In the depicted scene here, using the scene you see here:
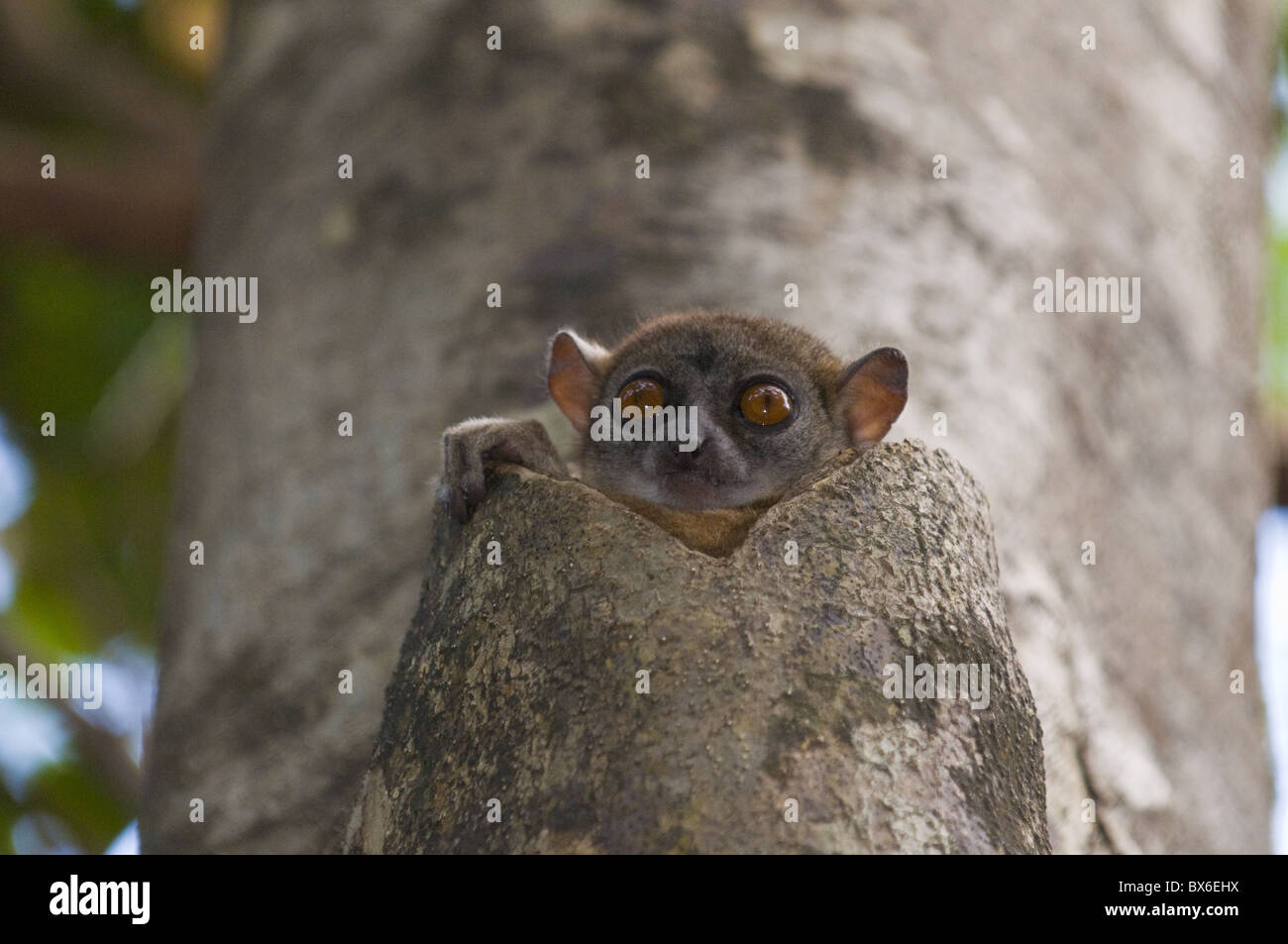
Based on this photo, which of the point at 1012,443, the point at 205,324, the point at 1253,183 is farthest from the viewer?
the point at 1253,183

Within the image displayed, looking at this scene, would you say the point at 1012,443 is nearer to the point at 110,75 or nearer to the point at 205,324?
the point at 205,324

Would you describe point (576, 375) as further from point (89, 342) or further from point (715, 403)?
point (89, 342)

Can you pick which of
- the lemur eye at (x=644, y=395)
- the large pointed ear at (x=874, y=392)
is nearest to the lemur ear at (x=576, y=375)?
the lemur eye at (x=644, y=395)

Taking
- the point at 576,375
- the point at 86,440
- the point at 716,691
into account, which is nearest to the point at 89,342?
the point at 86,440

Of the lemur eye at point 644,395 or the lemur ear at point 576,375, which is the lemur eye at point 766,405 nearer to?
the lemur eye at point 644,395

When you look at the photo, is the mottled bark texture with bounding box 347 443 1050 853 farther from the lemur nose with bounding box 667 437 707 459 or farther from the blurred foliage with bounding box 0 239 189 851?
the blurred foliage with bounding box 0 239 189 851
